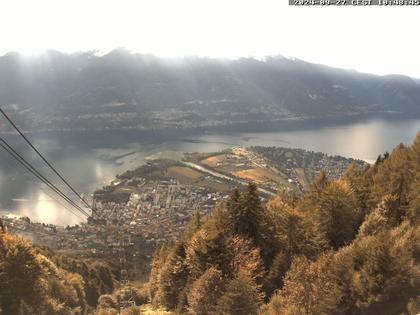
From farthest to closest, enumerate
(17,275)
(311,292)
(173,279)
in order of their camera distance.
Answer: (173,279) < (17,275) < (311,292)

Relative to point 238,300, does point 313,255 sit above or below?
below

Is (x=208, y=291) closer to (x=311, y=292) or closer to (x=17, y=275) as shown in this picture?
(x=311, y=292)

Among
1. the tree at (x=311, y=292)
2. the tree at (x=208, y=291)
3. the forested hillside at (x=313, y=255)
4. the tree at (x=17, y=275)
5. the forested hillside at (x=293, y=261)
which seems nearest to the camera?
the tree at (x=311, y=292)

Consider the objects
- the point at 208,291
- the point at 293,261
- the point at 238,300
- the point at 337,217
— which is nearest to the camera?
the point at 238,300

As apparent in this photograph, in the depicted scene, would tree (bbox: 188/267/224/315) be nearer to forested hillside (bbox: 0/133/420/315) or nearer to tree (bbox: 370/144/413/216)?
forested hillside (bbox: 0/133/420/315)

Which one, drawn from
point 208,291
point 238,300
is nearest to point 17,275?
point 208,291

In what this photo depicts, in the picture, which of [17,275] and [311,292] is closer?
[311,292]

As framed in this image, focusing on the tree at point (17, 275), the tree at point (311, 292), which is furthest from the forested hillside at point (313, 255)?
the tree at point (17, 275)

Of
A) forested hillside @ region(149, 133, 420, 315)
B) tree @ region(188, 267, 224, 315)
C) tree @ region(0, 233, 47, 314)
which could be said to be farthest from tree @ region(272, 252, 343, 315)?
tree @ region(0, 233, 47, 314)

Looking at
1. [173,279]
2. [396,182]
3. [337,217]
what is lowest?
[173,279]

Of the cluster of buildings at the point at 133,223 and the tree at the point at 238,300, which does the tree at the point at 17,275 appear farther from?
the cluster of buildings at the point at 133,223
